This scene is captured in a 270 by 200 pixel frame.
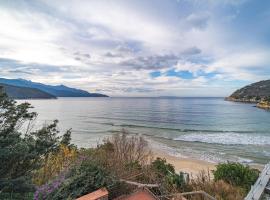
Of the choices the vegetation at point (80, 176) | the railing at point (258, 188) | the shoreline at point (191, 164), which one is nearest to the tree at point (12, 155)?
the vegetation at point (80, 176)

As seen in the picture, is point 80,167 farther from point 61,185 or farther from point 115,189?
point 115,189

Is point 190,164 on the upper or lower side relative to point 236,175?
lower

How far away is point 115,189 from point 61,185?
1044 millimetres

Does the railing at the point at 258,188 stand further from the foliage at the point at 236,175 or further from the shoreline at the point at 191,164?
the shoreline at the point at 191,164

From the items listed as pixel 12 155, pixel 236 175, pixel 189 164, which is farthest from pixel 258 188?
pixel 189 164

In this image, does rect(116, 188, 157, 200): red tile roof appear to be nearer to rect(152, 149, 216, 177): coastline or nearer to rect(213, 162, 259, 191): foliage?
rect(213, 162, 259, 191): foliage

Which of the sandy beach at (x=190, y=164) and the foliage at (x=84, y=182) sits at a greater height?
the foliage at (x=84, y=182)

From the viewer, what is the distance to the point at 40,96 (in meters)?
187

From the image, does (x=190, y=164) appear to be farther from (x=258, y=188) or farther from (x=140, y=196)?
(x=140, y=196)

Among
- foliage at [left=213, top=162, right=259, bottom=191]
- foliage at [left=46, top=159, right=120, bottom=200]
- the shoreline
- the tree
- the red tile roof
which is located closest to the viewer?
the red tile roof

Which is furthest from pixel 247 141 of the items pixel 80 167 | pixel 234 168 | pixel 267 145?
pixel 80 167

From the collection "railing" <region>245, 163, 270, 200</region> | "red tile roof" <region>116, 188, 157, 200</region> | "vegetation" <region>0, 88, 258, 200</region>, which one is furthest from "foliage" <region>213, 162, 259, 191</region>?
"red tile roof" <region>116, 188, 157, 200</region>

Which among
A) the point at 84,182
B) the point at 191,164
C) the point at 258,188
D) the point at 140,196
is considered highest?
the point at 84,182

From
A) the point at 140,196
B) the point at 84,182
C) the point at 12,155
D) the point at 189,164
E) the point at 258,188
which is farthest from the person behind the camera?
the point at 189,164
